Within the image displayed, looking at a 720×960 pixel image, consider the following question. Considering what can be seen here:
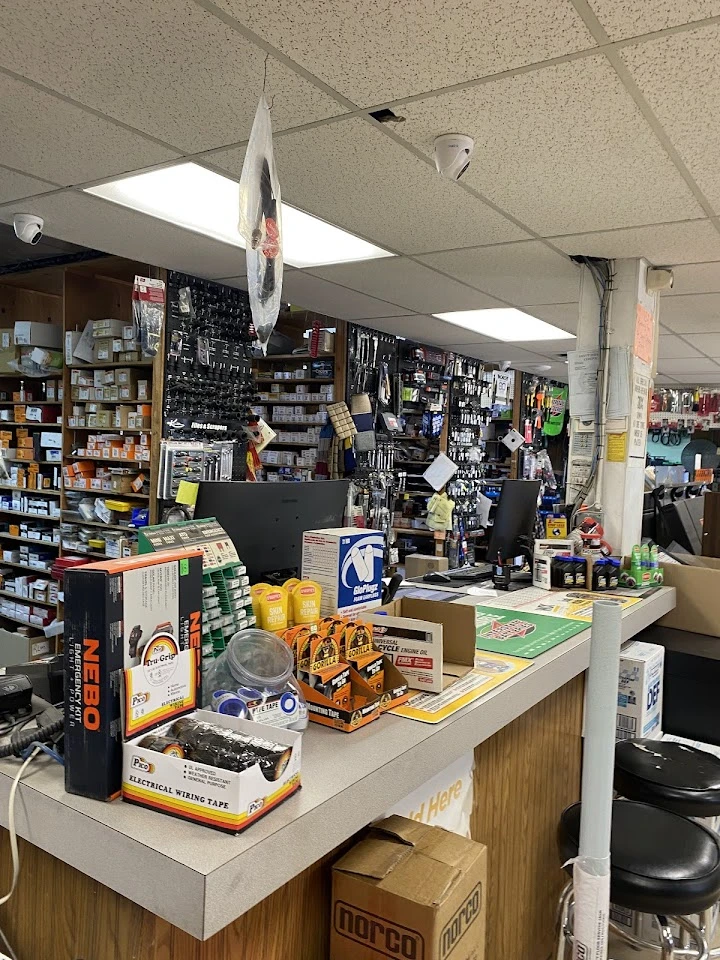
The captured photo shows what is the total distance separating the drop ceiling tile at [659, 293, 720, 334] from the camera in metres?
4.66

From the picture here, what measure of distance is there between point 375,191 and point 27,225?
1.79 meters

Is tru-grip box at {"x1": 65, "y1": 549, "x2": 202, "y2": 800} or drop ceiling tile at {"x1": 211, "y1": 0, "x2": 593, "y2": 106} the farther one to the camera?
drop ceiling tile at {"x1": 211, "y1": 0, "x2": 593, "y2": 106}

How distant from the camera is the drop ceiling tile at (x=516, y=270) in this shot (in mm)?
3734

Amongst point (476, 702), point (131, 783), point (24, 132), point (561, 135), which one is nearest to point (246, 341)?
point (24, 132)

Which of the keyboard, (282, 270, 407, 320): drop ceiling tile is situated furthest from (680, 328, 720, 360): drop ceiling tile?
the keyboard

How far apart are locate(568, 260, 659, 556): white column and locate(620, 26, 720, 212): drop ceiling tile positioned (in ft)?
3.92

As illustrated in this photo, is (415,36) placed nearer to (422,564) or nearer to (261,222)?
(261,222)

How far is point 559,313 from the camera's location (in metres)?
5.26

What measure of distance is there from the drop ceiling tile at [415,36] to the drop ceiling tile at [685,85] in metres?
0.19

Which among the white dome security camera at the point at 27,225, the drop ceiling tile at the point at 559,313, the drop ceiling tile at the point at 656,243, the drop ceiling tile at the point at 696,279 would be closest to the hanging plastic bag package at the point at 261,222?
the drop ceiling tile at the point at 656,243

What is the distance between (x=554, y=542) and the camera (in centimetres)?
321

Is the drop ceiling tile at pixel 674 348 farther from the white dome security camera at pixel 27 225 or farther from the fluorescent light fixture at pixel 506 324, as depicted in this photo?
the white dome security camera at pixel 27 225

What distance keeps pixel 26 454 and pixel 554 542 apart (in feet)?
13.6

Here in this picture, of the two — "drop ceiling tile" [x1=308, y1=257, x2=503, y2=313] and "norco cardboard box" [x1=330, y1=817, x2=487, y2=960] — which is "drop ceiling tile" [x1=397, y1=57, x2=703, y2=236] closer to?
"drop ceiling tile" [x1=308, y1=257, x2=503, y2=313]
